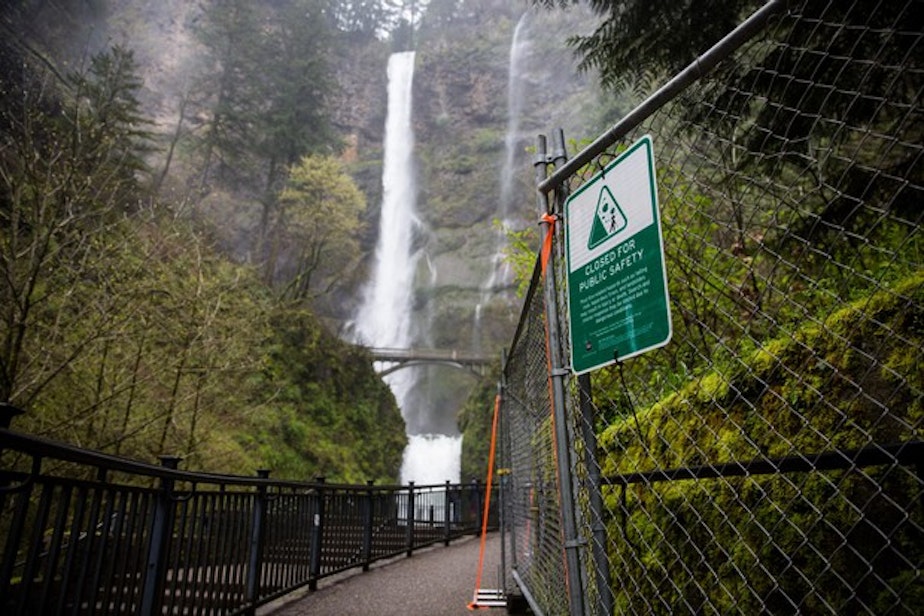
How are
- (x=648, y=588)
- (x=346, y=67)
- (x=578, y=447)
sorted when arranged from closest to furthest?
(x=578, y=447) < (x=648, y=588) < (x=346, y=67)

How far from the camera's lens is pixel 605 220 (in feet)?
5.52

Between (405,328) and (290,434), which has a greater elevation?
(405,328)

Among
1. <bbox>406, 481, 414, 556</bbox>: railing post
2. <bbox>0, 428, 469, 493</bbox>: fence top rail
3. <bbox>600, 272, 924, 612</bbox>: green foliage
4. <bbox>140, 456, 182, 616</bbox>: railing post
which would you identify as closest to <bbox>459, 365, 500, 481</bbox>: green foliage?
<bbox>406, 481, 414, 556</bbox>: railing post

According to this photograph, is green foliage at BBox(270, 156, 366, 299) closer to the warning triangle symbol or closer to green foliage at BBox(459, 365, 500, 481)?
green foliage at BBox(459, 365, 500, 481)

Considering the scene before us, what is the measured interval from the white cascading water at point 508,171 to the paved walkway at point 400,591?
77.9 feet

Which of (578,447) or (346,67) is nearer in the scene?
(578,447)

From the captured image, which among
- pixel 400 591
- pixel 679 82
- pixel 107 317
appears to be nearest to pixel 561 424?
pixel 679 82

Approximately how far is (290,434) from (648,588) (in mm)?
15338

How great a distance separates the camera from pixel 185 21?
43875 millimetres

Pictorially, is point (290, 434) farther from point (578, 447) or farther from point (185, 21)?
point (185, 21)

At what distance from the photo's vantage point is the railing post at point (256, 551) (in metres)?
4.52

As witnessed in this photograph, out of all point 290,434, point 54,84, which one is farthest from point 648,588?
point 54,84

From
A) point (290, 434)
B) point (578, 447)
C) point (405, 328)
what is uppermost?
point (405, 328)

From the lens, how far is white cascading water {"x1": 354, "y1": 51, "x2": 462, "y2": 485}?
27.3 meters
